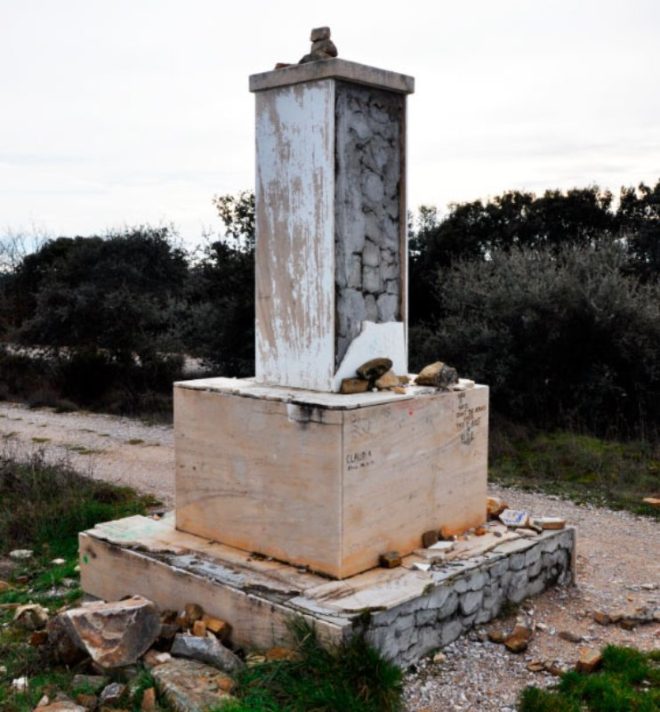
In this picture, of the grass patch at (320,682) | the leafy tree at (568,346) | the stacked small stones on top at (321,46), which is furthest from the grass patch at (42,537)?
the leafy tree at (568,346)

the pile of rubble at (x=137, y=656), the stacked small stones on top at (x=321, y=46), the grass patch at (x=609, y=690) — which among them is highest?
the stacked small stones on top at (x=321, y=46)

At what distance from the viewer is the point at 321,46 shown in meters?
4.66

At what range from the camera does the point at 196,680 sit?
3652mm

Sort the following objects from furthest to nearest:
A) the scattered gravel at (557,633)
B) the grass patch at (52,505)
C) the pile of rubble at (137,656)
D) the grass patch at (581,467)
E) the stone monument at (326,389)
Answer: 1. the grass patch at (581,467)
2. the grass patch at (52,505)
3. the stone monument at (326,389)
4. the scattered gravel at (557,633)
5. the pile of rubble at (137,656)

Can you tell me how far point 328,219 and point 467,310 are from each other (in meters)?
8.66

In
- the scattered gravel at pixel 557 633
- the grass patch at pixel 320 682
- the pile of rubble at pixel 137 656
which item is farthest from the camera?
the scattered gravel at pixel 557 633

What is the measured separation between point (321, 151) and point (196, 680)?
9.31 feet

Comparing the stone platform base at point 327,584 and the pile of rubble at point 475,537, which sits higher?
the pile of rubble at point 475,537

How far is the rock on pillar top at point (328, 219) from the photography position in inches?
179

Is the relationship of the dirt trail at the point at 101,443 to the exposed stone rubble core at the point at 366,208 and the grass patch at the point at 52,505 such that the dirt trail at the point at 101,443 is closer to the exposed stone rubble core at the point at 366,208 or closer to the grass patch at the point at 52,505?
the grass patch at the point at 52,505

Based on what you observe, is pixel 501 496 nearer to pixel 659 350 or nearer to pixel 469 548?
pixel 469 548

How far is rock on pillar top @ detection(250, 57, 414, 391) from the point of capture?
14.9 feet

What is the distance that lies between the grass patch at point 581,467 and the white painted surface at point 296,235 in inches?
161

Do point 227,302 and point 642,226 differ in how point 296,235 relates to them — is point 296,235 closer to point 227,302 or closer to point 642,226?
point 227,302
